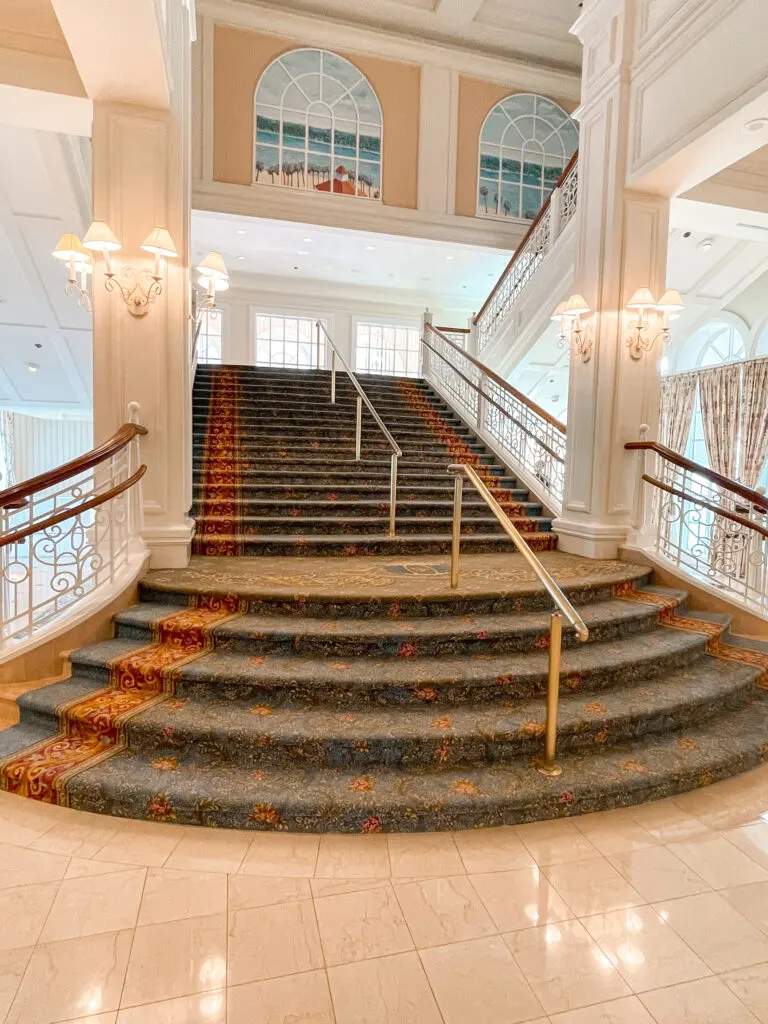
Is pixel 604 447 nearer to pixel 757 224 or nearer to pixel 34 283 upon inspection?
pixel 757 224

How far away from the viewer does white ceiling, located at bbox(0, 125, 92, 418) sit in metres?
5.81

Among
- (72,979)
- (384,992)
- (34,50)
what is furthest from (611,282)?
(72,979)

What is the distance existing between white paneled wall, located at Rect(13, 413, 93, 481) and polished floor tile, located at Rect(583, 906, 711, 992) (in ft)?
40.1

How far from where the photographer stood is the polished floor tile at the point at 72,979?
5.08 ft

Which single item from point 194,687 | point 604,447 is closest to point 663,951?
point 194,687

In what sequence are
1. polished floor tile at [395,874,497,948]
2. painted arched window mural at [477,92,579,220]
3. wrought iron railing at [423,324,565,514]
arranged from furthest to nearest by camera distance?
painted arched window mural at [477,92,579,220] < wrought iron railing at [423,324,565,514] < polished floor tile at [395,874,497,948]

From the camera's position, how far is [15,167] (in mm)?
5883

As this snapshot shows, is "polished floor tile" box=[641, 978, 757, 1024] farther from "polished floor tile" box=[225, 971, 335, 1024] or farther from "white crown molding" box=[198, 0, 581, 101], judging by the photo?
"white crown molding" box=[198, 0, 581, 101]

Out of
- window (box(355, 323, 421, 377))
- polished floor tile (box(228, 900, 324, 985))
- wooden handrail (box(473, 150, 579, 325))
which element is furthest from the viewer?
window (box(355, 323, 421, 377))

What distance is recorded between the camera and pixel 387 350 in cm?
1317

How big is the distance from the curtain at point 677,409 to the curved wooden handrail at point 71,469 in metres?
8.63

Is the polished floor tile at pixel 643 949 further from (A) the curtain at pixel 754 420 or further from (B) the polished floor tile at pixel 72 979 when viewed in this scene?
(A) the curtain at pixel 754 420

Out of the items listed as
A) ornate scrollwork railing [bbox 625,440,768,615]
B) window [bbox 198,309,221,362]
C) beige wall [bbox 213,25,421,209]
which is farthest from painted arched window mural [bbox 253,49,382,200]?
ornate scrollwork railing [bbox 625,440,768,615]

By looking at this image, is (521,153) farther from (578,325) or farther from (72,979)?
(72,979)
